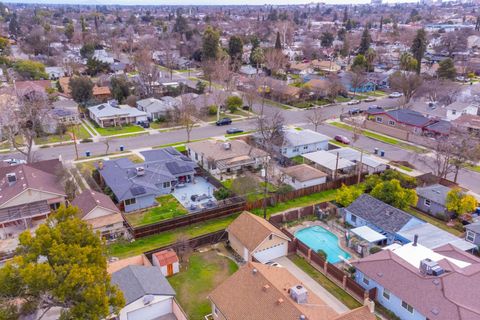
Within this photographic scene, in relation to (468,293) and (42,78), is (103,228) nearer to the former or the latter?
(468,293)

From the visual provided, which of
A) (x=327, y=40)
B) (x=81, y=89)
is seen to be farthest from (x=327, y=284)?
(x=327, y=40)

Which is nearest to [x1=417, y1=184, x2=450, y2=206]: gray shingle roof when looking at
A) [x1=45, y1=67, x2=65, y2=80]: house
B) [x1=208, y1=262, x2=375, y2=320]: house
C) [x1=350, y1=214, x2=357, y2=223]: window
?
[x1=350, y1=214, x2=357, y2=223]: window

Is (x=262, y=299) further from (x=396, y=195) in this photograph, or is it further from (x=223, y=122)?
(x=223, y=122)

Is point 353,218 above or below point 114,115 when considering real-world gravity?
below

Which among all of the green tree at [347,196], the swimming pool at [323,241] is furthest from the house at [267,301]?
the green tree at [347,196]

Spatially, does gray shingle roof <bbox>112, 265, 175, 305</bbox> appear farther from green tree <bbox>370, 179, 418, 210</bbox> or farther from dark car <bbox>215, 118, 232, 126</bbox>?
dark car <bbox>215, 118, 232, 126</bbox>

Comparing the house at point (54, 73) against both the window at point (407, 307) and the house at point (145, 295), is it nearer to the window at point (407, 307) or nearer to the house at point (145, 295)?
the house at point (145, 295)
